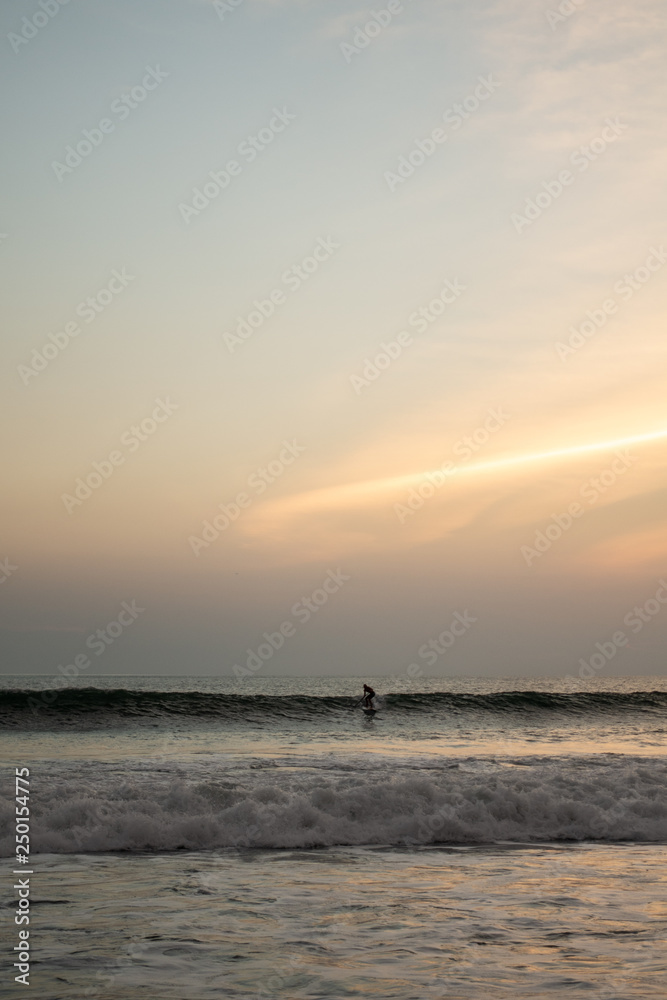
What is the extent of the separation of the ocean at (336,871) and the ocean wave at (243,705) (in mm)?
7098

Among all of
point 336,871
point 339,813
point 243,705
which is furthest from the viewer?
point 243,705

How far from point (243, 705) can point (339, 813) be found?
22.0m

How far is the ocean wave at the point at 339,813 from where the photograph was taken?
1186 cm

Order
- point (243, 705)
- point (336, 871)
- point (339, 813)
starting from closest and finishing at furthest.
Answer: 1. point (336, 871)
2. point (339, 813)
3. point (243, 705)

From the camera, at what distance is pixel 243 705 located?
34.5m

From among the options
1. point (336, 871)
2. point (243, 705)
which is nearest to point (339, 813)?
point (336, 871)

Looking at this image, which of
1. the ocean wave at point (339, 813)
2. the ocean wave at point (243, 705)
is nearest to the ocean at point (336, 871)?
the ocean wave at point (339, 813)

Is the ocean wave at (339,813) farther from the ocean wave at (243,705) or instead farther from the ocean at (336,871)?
the ocean wave at (243,705)

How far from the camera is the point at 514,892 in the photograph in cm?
895

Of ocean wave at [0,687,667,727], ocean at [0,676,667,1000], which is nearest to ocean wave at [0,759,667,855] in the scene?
ocean at [0,676,667,1000]

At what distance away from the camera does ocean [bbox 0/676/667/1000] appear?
6.32m

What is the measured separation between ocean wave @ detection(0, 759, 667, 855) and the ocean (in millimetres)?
36

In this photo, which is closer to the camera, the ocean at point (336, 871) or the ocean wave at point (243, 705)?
the ocean at point (336, 871)

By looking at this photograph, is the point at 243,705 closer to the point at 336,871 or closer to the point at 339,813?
the point at 339,813
